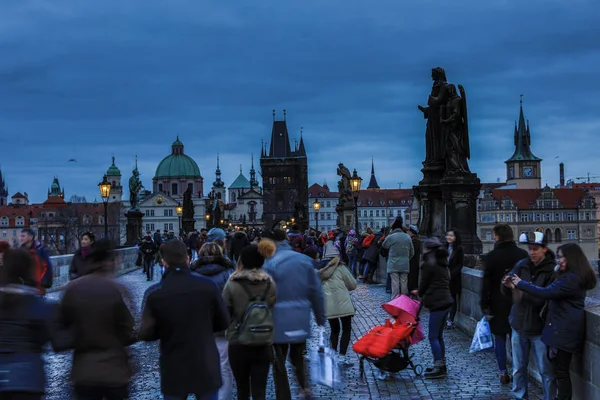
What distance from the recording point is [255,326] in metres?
6.82

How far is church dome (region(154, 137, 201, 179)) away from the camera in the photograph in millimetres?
185650

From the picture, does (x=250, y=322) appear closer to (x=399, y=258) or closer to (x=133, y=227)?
(x=399, y=258)

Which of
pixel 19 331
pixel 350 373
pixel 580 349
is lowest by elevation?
pixel 350 373

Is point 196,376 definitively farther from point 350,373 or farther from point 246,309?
point 350,373

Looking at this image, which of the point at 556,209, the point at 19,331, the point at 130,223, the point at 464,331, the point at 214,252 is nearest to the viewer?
the point at 19,331

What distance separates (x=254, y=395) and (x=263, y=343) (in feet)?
1.62

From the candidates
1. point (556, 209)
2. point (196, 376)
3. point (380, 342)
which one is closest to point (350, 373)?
point (380, 342)

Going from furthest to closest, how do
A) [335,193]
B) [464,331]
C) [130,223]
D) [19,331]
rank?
[335,193] < [130,223] < [464,331] < [19,331]

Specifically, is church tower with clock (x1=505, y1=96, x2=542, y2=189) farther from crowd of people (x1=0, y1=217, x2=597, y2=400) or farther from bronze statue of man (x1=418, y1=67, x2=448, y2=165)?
crowd of people (x1=0, y1=217, x2=597, y2=400)

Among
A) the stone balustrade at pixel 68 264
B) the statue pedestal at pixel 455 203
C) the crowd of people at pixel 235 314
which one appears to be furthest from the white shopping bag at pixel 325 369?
the stone balustrade at pixel 68 264

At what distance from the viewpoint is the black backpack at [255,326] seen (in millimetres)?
6824

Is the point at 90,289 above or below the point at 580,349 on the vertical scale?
above

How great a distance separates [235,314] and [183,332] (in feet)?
3.87

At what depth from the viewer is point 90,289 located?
552 centimetres
